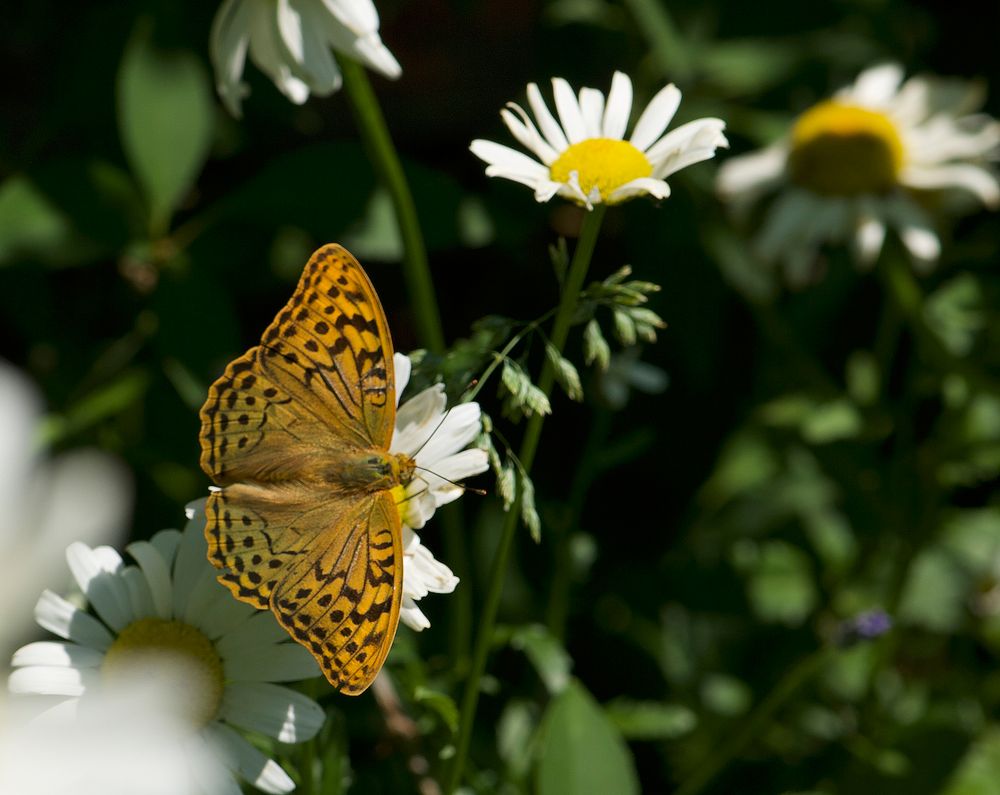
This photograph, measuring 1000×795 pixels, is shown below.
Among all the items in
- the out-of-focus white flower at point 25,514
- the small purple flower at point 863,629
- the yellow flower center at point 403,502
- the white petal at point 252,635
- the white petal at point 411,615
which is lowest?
the small purple flower at point 863,629

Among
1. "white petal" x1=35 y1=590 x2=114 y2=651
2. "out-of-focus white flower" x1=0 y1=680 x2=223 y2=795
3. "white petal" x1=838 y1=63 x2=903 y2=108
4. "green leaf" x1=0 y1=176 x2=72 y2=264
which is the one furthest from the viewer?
"white petal" x1=838 y1=63 x2=903 y2=108

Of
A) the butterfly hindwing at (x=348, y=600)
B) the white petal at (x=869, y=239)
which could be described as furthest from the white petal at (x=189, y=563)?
the white petal at (x=869, y=239)

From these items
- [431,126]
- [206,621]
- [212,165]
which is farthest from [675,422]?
[206,621]

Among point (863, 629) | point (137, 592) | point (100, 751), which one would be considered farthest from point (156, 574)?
point (863, 629)

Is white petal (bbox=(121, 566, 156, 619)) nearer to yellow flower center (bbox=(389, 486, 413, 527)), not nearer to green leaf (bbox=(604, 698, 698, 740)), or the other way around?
yellow flower center (bbox=(389, 486, 413, 527))

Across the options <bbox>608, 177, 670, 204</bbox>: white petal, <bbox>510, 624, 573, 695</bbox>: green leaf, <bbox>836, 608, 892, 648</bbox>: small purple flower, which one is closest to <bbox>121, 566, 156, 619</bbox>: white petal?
<bbox>510, 624, 573, 695</bbox>: green leaf

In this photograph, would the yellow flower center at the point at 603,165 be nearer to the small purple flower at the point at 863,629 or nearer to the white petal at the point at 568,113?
the white petal at the point at 568,113

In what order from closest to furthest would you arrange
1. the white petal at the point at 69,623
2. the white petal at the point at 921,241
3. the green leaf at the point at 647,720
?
the white petal at the point at 69,623 < the green leaf at the point at 647,720 < the white petal at the point at 921,241
